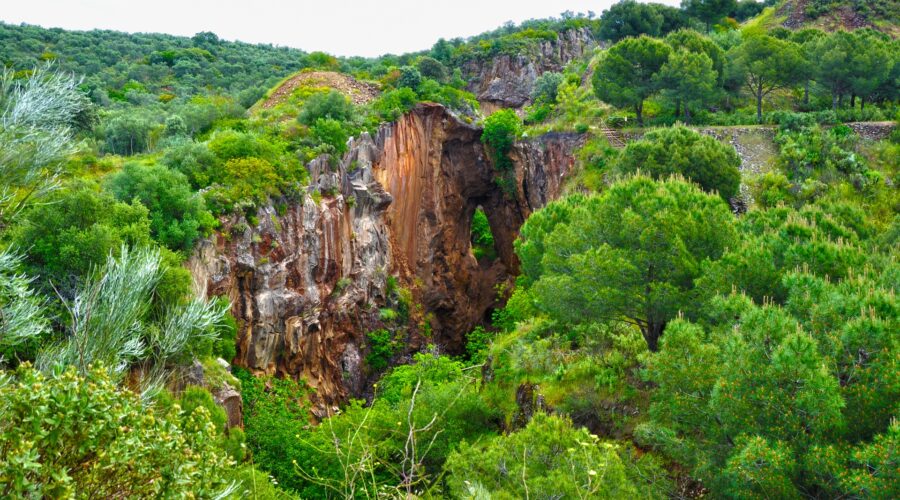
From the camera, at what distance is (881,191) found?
2559cm

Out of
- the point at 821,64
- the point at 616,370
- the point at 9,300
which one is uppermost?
the point at 821,64

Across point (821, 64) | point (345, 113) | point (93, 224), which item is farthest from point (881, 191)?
point (93, 224)

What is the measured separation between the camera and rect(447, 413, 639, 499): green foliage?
9.34m

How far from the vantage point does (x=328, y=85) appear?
3884cm

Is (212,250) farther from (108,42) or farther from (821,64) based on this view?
(108,42)

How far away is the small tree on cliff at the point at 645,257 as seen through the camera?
A: 46.9 ft

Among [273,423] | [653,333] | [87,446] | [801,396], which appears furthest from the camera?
[273,423]

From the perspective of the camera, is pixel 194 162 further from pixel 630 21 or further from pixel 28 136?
pixel 630 21

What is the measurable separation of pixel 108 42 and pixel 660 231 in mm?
73619

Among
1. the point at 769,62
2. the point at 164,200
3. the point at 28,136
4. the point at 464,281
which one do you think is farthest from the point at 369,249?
the point at 769,62

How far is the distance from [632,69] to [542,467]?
3049cm

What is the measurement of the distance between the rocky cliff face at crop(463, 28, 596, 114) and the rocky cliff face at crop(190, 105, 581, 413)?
25194 mm

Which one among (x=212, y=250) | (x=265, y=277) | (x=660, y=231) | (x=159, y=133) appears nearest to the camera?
(x=660, y=231)

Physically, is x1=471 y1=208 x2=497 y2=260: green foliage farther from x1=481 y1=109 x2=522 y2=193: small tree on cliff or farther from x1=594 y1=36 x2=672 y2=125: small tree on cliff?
x1=594 y1=36 x2=672 y2=125: small tree on cliff
